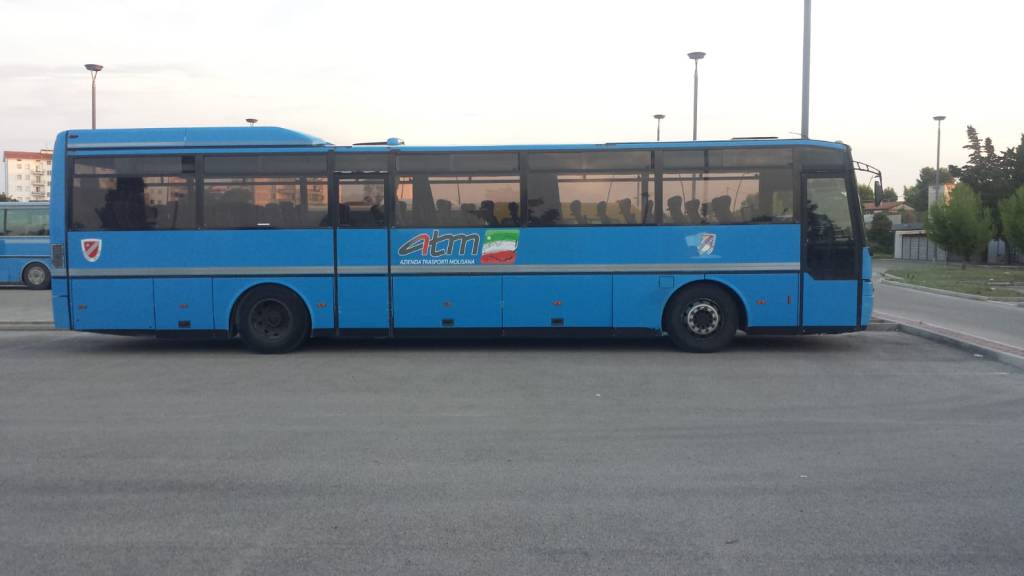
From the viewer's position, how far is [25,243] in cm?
2877

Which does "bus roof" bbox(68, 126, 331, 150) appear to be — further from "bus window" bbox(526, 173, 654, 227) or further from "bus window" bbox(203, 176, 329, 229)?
"bus window" bbox(526, 173, 654, 227)

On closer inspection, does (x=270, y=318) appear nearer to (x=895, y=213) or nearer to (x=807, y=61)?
(x=807, y=61)

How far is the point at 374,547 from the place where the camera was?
4.87 meters

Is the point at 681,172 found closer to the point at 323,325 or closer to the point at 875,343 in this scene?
the point at 875,343

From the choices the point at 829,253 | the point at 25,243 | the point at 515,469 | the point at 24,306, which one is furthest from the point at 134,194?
the point at 25,243

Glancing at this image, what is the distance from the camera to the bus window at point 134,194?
12.9 meters

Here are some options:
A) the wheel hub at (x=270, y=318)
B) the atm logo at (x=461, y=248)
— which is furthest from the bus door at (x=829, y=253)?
the wheel hub at (x=270, y=318)

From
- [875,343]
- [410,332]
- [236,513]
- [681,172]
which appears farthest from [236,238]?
[875,343]

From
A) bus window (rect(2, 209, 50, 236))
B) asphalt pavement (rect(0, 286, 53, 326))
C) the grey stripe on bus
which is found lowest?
asphalt pavement (rect(0, 286, 53, 326))

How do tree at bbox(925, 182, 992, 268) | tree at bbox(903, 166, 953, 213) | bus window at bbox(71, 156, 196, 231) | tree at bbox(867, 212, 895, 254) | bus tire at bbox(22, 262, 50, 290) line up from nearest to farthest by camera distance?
bus window at bbox(71, 156, 196, 231)
bus tire at bbox(22, 262, 50, 290)
tree at bbox(925, 182, 992, 268)
tree at bbox(867, 212, 895, 254)
tree at bbox(903, 166, 953, 213)

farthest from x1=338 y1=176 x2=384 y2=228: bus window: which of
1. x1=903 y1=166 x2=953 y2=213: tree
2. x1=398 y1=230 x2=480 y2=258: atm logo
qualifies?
x1=903 y1=166 x2=953 y2=213: tree

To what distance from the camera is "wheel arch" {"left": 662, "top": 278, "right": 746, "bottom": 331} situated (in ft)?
42.0

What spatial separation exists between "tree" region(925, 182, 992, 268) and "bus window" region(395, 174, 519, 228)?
3792cm

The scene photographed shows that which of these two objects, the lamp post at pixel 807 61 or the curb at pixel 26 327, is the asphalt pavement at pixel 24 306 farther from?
the lamp post at pixel 807 61
